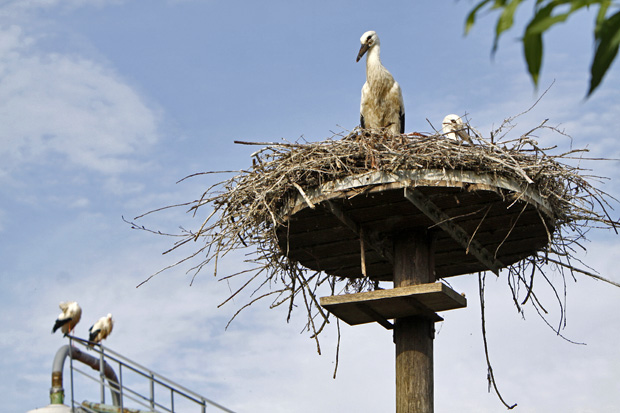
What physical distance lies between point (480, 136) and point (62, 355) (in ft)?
12.7

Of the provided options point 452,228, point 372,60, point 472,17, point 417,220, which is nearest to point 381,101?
point 372,60

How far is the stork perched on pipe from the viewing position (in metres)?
9.88

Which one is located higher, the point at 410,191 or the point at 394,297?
the point at 410,191

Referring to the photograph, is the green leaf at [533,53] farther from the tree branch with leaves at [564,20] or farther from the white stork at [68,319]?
the white stork at [68,319]

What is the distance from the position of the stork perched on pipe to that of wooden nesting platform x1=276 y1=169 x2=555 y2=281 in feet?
5.95

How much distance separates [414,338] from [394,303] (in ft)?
1.58

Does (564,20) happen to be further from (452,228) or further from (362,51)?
(362,51)

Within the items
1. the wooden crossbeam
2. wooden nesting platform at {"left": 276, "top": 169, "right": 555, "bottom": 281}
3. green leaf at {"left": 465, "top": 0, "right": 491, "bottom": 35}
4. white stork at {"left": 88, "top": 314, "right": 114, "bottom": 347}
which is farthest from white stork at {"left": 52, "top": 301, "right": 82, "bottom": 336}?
green leaf at {"left": 465, "top": 0, "right": 491, "bottom": 35}

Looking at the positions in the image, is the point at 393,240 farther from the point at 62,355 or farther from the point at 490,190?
the point at 62,355

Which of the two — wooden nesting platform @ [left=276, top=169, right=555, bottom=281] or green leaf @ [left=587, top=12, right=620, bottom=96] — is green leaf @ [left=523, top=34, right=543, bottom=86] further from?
wooden nesting platform @ [left=276, top=169, right=555, bottom=281]

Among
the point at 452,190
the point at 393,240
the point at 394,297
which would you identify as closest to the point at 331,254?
the point at 393,240

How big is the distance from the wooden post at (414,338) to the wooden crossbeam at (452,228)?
31 centimetres

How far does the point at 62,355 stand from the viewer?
6.99 meters

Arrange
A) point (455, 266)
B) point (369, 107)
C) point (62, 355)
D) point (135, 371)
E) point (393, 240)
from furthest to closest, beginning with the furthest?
point (369, 107)
point (455, 266)
point (393, 240)
point (135, 371)
point (62, 355)
